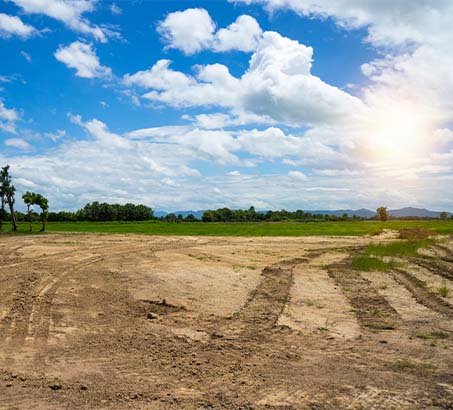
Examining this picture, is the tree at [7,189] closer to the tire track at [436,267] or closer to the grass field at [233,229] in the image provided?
the grass field at [233,229]

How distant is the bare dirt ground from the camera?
593cm

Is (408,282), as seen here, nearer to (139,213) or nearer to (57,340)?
(57,340)

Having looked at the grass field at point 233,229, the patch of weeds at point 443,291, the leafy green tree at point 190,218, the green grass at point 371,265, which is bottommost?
the patch of weeds at point 443,291

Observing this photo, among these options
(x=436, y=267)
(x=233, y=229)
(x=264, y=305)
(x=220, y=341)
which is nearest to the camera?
(x=220, y=341)

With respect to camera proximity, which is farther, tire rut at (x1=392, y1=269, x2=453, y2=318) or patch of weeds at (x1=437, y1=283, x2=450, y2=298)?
patch of weeds at (x1=437, y1=283, x2=450, y2=298)

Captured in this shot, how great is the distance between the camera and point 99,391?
608 centimetres

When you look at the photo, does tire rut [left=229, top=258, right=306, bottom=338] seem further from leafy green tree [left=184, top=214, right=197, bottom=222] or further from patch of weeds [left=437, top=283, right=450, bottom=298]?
leafy green tree [left=184, top=214, right=197, bottom=222]

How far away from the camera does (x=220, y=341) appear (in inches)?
328

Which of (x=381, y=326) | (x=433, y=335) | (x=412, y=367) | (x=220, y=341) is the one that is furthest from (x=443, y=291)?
(x=220, y=341)

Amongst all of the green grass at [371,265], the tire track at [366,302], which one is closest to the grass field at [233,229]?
the green grass at [371,265]

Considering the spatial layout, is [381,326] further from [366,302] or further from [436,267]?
[436,267]

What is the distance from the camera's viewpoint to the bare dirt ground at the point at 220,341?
593 centimetres

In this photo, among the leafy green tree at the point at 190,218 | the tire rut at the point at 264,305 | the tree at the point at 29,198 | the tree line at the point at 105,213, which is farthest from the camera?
the leafy green tree at the point at 190,218

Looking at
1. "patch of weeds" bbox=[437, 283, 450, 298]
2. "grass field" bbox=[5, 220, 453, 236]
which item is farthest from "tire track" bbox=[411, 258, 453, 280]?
"grass field" bbox=[5, 220, 453, 236]
